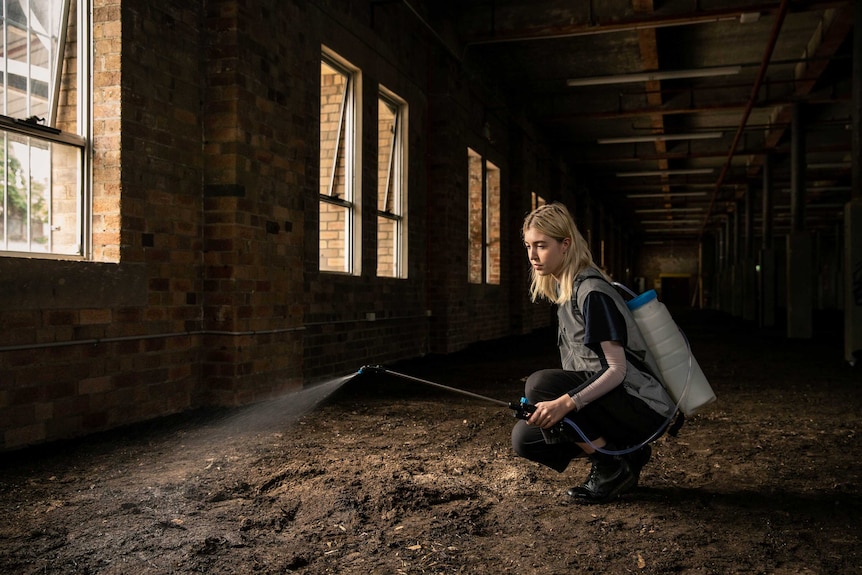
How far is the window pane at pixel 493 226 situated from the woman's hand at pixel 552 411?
37.0 ft

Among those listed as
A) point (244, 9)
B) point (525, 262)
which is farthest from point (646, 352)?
point (525, 262)

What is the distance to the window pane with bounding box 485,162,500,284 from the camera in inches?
559

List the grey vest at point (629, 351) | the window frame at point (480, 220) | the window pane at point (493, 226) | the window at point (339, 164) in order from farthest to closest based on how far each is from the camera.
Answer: the window pane at point (493, 226)
the window frame at point (480, 220)
the window at point (339, 164)
the grey vest at point (629, 351)

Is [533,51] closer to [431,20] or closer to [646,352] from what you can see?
[431,20]

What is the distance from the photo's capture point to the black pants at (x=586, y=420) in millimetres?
3070

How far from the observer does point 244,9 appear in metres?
5.62

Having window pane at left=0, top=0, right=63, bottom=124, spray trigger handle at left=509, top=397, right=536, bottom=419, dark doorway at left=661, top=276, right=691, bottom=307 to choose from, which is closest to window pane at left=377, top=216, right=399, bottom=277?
window pane at left=0, top=0, right=63, bottom=124

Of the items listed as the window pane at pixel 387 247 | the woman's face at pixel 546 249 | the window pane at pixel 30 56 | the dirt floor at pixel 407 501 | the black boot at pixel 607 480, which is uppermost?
the window pane at pixel 30 56

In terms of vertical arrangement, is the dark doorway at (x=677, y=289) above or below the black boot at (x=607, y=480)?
above

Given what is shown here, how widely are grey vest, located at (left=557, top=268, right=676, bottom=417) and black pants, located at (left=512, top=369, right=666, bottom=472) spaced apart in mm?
41

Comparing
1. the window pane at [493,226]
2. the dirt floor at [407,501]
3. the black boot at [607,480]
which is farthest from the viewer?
the window pane at [493,226]

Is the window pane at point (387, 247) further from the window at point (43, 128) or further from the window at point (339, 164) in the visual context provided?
the window at point (43, 128)

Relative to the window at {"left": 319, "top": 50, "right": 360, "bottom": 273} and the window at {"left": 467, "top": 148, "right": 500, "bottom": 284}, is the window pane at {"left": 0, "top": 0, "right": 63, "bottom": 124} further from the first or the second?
the window at {"left": 467, "top": 148, "right": 500, "bottom": 284}

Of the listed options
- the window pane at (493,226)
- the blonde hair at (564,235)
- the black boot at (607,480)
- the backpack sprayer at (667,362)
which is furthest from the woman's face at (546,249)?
the window pane at (493,226)
